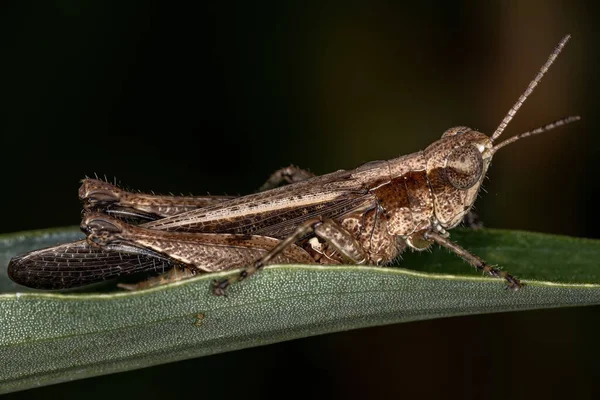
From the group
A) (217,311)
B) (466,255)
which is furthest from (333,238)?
(217,311)

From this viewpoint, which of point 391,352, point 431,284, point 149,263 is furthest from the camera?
point 391,352

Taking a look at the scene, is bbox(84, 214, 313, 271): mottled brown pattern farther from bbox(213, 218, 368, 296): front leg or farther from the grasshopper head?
the grasshopper head

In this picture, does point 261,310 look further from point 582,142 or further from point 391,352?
point 582,142

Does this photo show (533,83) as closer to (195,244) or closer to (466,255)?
(466,255)

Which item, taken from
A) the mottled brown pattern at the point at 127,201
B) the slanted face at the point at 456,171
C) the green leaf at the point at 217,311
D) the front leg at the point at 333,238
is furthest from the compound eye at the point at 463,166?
the mottled brown pattern at the point at 127,201

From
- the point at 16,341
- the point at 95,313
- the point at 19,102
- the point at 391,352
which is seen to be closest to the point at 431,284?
the point at 95,313
